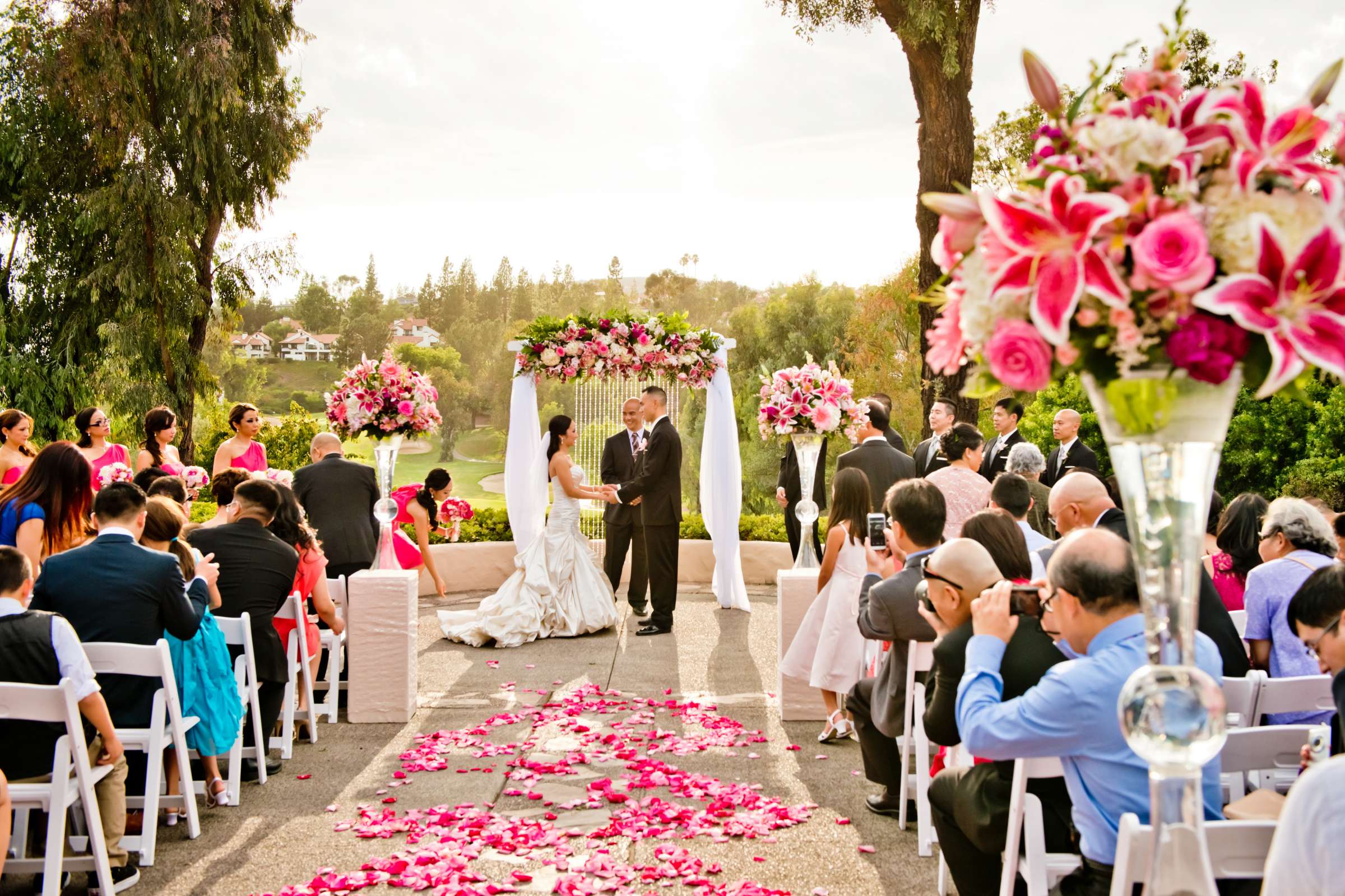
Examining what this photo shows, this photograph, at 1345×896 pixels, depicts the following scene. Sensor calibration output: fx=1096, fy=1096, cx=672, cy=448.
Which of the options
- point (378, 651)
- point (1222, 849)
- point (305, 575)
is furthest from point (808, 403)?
point (1222, 849)

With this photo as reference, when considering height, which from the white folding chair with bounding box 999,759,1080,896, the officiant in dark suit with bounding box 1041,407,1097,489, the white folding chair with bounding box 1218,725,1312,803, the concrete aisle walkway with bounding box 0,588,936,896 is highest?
the officiant in dark suit with bounding box 1041,407,1097,489

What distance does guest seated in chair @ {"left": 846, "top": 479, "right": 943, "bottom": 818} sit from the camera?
14.5ft

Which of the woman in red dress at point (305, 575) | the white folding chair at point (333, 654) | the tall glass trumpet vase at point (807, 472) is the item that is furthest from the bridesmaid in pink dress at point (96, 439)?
the tall glass trumpet vase at point (807, 472)

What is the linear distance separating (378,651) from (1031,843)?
179 inches

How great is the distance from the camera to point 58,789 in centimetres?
361

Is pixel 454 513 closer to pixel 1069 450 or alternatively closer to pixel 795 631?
pixel 795 631

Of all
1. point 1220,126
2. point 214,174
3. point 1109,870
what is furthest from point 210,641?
point 214,174

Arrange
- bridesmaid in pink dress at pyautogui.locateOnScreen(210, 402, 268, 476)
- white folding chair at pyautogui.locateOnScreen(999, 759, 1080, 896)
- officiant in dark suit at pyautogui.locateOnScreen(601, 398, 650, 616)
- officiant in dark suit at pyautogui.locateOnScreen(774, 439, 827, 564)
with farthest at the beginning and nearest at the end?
officiant in dark suit at pyautogui.locateOnScreen(601, 398, 650, 616), officiant in dark suit at pyautogui.locateOnScreen(774, 439, 827, 564), bridesmaid in pink dress at pyautogui.locateOnScreen(210, 402, 268, 476), white folding chair at pyautogui.locateOnScreen(999, 759, 1080, 896)

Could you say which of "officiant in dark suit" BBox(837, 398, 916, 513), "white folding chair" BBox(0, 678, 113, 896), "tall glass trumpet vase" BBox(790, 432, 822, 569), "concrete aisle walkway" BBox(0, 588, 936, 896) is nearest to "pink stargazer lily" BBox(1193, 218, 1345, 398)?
"concrete aisle walkway" BBox(0, 588, 936, 896)

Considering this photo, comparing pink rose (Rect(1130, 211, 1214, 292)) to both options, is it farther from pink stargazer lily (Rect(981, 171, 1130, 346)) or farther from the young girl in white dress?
the young girl in white dress

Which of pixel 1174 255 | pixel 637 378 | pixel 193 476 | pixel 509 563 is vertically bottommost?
pixel 509 563

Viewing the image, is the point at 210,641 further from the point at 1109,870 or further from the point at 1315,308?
the point at 1315,308

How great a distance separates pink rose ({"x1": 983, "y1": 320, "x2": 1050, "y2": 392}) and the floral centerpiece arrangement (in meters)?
10.3

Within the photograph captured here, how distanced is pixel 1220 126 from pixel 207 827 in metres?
4.70
